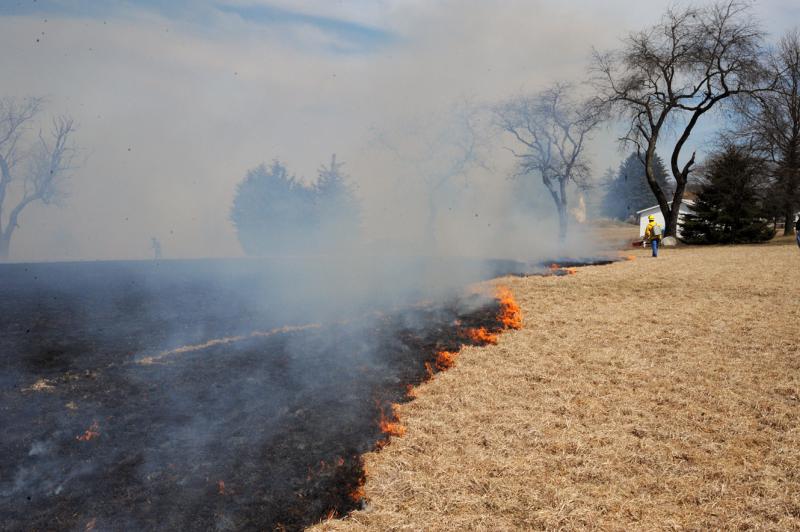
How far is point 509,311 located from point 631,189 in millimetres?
73578

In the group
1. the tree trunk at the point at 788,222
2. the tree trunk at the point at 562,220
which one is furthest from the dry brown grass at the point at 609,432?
the tree trunk at the point at 562,220

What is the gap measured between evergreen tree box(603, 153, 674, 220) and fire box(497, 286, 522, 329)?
5914 centimetres

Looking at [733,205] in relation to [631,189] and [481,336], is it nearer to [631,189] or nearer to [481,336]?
[481,336]

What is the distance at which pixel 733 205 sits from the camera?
2755cm

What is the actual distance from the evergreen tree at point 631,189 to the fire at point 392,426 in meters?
66.8

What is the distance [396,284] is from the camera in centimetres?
1634

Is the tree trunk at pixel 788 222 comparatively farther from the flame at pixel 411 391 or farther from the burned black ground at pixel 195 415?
the flame at pixel 411 391

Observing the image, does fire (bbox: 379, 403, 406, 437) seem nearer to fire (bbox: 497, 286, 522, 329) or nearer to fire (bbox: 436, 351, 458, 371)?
fire (bbox: 436, 351, 458, 371)

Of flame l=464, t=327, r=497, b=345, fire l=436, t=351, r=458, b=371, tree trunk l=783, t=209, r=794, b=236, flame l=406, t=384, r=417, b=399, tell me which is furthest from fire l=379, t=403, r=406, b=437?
tree trunk l=783, t=209, r=794, b=236

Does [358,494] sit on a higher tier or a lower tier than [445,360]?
lower

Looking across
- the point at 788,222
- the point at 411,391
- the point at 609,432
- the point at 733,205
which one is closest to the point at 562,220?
the point at 733,205

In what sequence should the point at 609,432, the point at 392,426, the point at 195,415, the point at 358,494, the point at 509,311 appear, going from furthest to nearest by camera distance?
the point at 509,311, the point at 195,415, the point at 392,426, the point at 609,432, the point at 358,494

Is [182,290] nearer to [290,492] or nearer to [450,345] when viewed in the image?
[450,345]

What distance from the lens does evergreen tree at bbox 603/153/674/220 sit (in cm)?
6981
